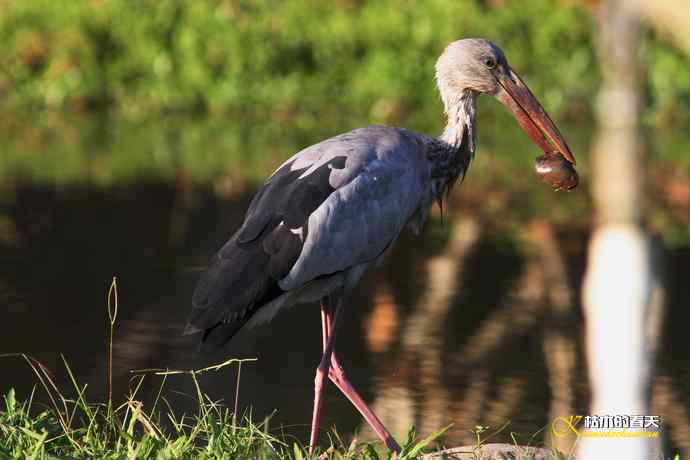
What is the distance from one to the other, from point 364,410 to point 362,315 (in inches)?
116

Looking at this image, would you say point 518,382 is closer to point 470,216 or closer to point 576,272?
point 576,272

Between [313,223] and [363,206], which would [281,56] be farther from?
[313,223]

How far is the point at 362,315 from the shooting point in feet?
27.6

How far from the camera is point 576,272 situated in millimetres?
9547

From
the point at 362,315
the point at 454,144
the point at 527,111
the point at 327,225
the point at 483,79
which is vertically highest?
the point at 483,79

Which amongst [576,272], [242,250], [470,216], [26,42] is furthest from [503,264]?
[26,42]

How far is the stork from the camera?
509 cm

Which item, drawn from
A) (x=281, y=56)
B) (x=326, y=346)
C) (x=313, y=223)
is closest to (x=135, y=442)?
(x=313, y=223)

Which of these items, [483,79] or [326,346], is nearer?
[326,346]

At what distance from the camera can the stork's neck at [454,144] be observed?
5.78 m

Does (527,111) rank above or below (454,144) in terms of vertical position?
above

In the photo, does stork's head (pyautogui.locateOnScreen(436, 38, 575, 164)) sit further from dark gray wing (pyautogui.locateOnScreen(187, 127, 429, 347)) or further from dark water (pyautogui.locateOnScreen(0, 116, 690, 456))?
dark water (pyautogui.locateOnScreen(0, 116, 690, 456))

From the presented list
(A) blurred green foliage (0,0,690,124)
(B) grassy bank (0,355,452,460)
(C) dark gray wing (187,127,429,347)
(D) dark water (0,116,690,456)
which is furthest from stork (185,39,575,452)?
(A) blurred green foliage (0,0,690,124)

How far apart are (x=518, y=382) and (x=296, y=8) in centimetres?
1097
